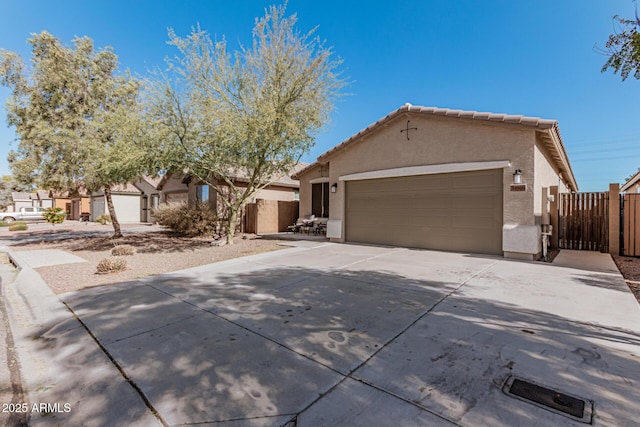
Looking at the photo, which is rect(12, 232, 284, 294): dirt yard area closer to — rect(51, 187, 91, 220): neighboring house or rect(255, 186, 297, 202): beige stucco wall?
rect(255, 186, 297, 202): beige stucco wall

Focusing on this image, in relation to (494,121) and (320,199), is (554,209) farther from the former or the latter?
(320,199)

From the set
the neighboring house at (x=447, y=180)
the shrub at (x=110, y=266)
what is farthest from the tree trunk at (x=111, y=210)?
the neighboring house at (x=447, y=180)

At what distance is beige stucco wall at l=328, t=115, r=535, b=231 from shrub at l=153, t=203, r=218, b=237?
7001mm

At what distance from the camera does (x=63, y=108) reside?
12.4 m

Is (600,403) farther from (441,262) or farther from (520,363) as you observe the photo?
(441,262)

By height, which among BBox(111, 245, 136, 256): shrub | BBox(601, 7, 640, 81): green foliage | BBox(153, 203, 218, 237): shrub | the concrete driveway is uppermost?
BBox(601, 7, 640, 81): green foliage

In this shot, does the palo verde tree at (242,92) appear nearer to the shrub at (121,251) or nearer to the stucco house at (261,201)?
the shrub at (121,251)

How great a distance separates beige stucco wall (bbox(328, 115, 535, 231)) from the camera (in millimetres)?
8047

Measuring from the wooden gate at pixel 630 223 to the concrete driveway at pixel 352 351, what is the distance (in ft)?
16.4

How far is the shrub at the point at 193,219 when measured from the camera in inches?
588

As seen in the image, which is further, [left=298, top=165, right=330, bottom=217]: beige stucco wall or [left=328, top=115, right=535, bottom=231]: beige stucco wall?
[left=298, top=165, right=330, bottom=217]: beige stucco wall

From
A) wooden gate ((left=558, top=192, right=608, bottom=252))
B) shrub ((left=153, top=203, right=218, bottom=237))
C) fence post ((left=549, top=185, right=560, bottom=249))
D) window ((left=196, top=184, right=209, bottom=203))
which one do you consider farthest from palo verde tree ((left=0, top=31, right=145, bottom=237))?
wooden gate ((left=558, top=192, right=608, bottom=252))

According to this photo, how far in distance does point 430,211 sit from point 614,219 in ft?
18.0

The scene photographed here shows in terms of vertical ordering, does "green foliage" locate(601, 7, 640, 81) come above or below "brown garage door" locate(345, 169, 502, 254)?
above
